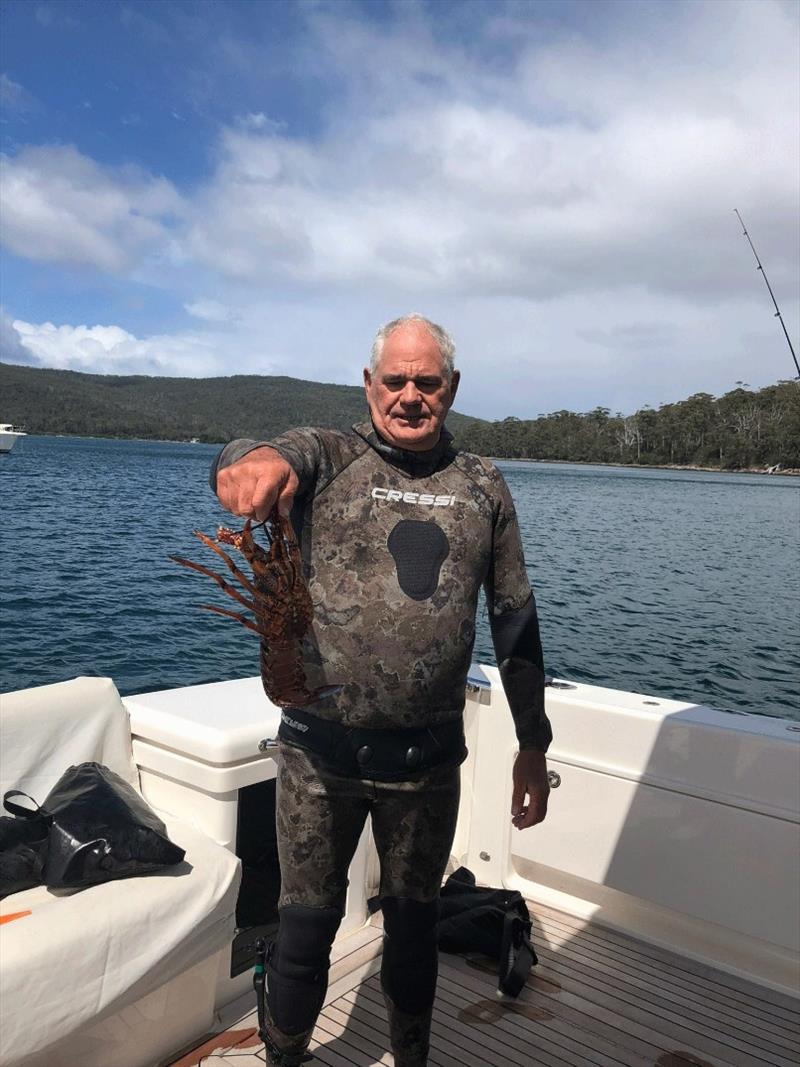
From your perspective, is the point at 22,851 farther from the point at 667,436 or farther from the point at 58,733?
the point at 667,436

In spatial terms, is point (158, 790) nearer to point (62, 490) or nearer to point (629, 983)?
point (629, 983)

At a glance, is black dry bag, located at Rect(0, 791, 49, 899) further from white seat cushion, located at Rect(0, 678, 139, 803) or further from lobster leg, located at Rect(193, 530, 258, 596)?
lobster leg, located at Rect(193, 530, 258, 596)

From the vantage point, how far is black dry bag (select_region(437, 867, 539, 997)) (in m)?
2.94

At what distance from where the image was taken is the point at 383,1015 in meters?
2.71

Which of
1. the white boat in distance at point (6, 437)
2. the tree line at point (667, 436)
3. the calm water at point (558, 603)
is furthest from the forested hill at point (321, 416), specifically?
the calm water at point (558, 603)

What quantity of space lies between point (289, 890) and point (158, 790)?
88cm

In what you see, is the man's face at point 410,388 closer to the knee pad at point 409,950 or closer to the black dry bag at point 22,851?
the knee pad at point 409,950

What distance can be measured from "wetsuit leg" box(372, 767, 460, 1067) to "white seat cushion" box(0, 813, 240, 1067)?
0.54 metres

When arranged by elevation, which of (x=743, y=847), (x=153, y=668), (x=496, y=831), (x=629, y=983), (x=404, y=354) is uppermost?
(x=404, y=354)

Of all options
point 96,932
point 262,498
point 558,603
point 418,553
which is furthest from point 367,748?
point 558,603

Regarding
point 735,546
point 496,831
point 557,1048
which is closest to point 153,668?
point 496,831

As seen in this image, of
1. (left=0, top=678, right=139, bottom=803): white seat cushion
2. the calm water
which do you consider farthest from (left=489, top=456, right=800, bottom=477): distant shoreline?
(left=0, top=678, right=139, bottom=803): white seat cushion

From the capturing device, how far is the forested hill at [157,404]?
10625 centimetres

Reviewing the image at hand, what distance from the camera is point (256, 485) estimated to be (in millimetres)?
1622
